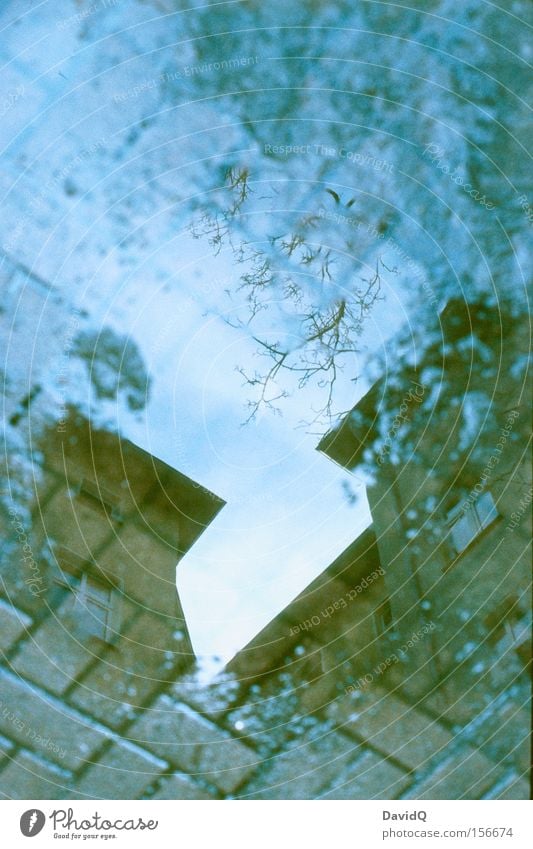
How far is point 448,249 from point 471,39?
325 millimetres

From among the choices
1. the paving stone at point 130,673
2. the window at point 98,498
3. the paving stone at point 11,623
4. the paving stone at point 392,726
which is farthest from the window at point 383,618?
the paving stone at point 11,623

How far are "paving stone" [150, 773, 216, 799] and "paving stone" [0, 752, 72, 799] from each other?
0.45 ft

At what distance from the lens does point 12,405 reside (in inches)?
39.6

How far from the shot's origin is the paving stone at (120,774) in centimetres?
92

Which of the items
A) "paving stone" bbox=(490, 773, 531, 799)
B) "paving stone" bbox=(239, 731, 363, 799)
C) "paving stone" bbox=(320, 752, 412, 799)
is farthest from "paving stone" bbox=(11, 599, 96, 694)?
"paving stone" bbox=(490, 773, 531, 799)

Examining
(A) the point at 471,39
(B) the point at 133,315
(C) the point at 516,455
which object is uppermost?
(A) the point at 471,39

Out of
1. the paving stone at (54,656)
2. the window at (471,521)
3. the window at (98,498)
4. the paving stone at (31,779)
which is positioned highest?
the window at (471,521)

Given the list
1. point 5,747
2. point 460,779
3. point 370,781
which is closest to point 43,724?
point 5,747

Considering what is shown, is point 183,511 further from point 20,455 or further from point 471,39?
point 471,39

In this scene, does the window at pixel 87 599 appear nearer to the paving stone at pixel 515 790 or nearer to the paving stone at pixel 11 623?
the paving stone at pixel 11 623

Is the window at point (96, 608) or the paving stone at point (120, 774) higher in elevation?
the window at point (96, 608)

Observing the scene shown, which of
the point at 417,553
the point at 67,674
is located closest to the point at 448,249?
the point at 417,553

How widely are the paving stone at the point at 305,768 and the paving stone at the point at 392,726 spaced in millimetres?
28

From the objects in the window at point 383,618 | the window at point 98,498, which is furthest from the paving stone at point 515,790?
the window at point 98,498
